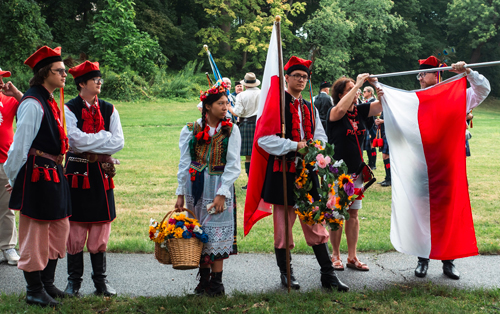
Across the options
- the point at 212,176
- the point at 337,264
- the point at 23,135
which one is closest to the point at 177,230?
the point at 212,176

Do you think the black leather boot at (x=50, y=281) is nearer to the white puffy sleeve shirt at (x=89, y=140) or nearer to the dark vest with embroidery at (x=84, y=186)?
the dark vest with embroidery at (x=84, y=186)

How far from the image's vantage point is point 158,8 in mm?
35594

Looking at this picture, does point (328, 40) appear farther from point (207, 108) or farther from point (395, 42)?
point (207, 108)

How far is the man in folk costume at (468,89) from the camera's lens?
15.3ft

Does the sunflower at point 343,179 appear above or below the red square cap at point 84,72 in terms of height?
below

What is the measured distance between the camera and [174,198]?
8.58m

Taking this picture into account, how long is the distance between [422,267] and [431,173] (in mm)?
1026

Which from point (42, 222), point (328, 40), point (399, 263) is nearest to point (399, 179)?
Result: point (399, 263)

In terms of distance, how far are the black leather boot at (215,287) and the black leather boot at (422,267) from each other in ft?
6.86

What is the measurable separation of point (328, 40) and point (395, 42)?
8635 mm

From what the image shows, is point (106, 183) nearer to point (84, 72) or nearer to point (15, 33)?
point (84, 72)

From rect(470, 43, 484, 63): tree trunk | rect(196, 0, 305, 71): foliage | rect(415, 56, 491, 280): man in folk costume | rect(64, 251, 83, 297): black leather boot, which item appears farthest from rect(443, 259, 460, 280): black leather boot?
rect(470, 43, 484, 63): tree trunk

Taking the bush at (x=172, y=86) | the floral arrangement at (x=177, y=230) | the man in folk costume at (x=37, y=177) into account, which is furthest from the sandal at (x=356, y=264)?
the bush at (x=172, y=86)

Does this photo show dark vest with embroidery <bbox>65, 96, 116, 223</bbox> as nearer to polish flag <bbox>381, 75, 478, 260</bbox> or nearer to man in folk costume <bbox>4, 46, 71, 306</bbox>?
man in folk costume <bbox>4, 46, 71, 306</bbox>
